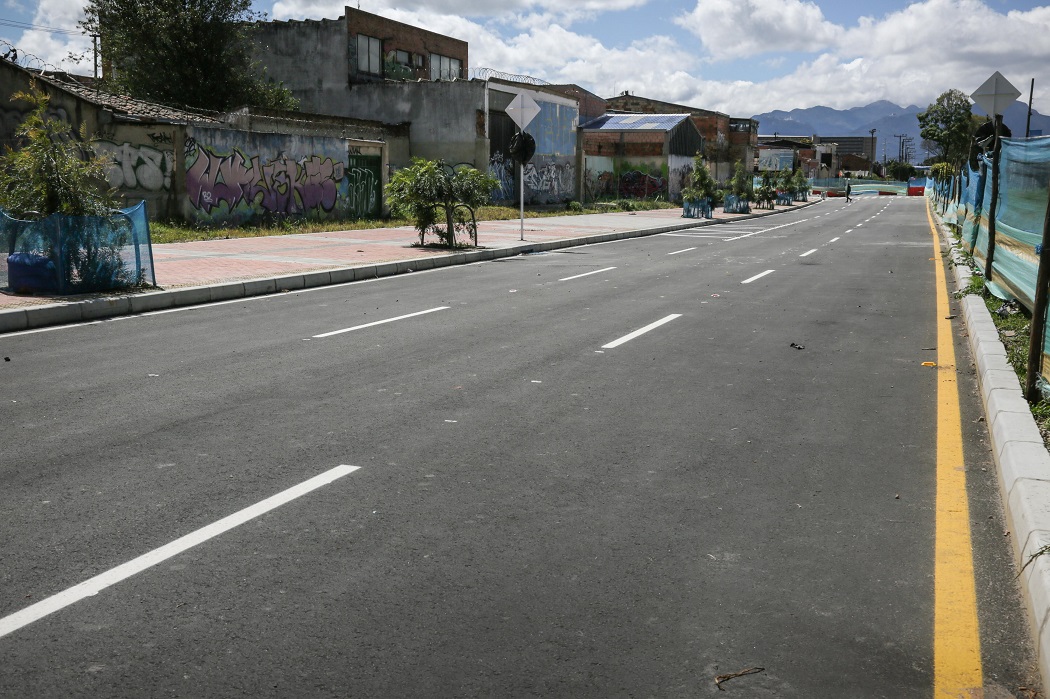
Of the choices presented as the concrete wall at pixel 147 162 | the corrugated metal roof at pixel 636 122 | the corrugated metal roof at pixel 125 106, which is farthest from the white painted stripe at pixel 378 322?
the corrugated metal roof at pixel 636 122

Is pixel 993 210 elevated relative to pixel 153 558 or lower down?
elevated

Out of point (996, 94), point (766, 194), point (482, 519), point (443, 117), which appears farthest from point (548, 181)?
point (482, 519)

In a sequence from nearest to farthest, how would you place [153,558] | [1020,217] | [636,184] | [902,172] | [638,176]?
[153,558], [1020,217], [636,184], [638,176], [902,172]

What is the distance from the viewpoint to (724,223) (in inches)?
1563

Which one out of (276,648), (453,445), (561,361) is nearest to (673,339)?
(561,361)

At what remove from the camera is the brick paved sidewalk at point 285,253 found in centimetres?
1409

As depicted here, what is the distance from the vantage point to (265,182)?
2656 cm

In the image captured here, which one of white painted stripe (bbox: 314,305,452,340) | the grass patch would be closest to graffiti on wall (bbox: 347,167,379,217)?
the grass patch

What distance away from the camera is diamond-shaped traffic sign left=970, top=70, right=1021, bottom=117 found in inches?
736

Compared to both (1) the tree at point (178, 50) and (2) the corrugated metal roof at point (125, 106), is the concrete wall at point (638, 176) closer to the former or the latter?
(1) the tree at point (178, 50)

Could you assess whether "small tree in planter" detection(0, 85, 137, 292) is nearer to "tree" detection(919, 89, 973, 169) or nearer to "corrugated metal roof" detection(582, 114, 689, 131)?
"corrugated metal roof" detection(582, 114, 689, 131)

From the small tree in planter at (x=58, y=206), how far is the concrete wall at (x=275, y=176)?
12508 mm

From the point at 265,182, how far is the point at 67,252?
15.1 metres

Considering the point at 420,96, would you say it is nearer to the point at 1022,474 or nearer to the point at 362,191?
the point at 362,191
